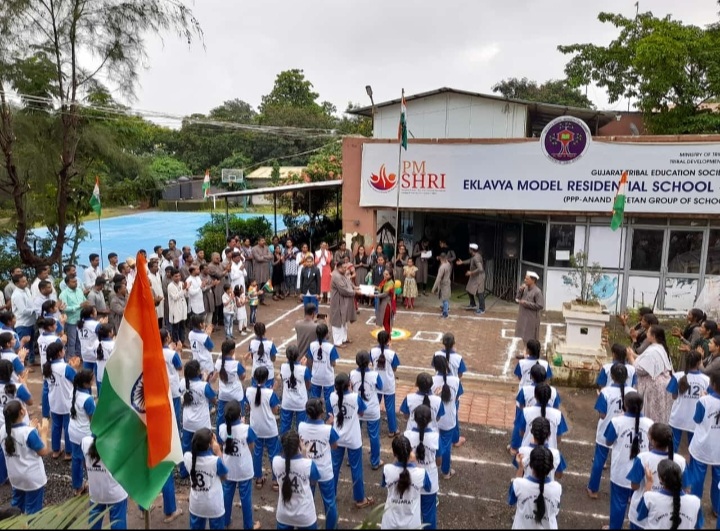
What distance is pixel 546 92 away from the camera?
37.0 metres

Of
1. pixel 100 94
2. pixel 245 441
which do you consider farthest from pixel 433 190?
pixel 245 441

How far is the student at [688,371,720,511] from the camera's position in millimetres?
5652

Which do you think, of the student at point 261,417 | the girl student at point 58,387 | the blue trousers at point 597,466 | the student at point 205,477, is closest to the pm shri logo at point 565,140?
the blue trousers at point 597,466

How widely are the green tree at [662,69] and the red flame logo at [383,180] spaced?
26.1 feet

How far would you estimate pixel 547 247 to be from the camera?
1402 cm

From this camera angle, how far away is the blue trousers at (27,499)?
549cm

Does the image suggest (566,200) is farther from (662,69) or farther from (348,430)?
(348,430)

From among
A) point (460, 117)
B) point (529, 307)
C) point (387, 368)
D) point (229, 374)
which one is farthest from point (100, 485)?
point (460, 117)

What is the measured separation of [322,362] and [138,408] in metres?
4.04

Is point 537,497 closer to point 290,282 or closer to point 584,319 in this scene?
point 584,319

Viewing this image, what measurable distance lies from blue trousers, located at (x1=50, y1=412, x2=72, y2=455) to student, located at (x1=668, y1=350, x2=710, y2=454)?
7.00 metres

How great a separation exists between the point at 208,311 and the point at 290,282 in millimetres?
3719

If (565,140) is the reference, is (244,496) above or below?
below

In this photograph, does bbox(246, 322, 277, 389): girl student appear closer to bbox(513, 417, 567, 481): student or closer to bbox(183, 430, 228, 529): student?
bbox(183, 430, 228, 529): student
